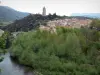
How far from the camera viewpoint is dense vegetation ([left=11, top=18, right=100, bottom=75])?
11.3 m

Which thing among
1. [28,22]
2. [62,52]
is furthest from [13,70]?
[28,22]

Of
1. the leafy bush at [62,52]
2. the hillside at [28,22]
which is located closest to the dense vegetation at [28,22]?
the hillside at [28,22]

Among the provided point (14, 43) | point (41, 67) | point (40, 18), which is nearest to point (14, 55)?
point (14, 43)

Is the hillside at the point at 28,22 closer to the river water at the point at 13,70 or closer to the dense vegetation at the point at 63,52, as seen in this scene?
the dense vegetation at the point at 63,52

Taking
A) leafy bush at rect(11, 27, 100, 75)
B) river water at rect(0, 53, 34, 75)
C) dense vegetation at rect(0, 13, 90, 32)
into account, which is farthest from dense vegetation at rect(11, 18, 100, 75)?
dense vegetation at rect(0, 13, 90, 32)

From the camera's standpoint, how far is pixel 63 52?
13.4 metres

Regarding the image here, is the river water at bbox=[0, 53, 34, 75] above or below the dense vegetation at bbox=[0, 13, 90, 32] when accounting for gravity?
below

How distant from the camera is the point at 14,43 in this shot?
61.6ft

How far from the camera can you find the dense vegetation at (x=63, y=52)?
37.0 feet

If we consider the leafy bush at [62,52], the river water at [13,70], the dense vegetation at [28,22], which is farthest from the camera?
the dense vegetation at [28,22]

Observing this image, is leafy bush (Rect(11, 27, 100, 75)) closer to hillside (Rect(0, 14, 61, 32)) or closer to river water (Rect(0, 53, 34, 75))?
river water (Rect(0, 53, 34, 75))

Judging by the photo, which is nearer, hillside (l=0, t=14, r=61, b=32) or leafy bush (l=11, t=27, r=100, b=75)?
leafy bush (l=11, t=27, r=100, b=75)

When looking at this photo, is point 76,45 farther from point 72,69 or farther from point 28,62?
point 28,62

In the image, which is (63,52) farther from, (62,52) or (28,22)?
(28,22)
